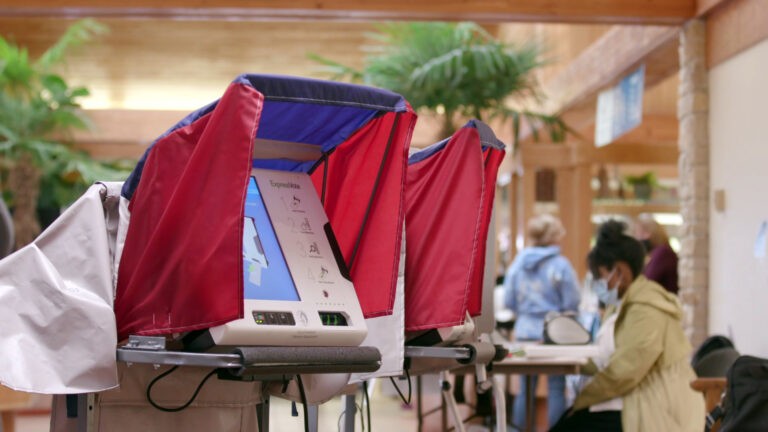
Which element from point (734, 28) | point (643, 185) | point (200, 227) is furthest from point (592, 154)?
point (200, 227)

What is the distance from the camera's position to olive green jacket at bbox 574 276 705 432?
13.5 feet

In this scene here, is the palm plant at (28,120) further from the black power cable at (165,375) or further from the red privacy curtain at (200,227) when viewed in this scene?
the red privacy curtain at (200,227)

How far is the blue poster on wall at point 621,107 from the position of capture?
7273mm

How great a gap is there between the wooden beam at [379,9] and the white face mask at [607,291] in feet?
7.16

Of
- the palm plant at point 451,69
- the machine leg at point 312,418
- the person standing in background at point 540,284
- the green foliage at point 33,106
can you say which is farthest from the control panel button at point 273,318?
the green foliage at point 33,106

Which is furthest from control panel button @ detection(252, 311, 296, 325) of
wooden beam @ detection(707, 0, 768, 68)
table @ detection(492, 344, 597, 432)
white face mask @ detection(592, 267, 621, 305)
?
wooden beam @ detection(707, 0, 768, 68)

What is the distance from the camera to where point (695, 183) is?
6.01 meters

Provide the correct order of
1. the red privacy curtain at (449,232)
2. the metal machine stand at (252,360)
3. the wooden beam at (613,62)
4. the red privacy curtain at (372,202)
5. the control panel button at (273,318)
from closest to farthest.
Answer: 1. the metal machine stand at (252,360)
2. the control panel button at (273,318)
3. the red privacy curtain at (372,202)
4. the red privacy curtain at (449,232)
5. the wooden beam at (613,62)

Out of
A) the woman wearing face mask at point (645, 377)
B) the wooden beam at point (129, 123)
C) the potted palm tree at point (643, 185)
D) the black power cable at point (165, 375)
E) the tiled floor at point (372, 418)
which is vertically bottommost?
the tiled floor at point (372, 418)

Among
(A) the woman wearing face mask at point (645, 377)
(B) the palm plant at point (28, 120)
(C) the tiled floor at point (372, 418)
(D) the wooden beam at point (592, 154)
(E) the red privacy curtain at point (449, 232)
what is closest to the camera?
(E) the red privacy curtain at point (449, 232)

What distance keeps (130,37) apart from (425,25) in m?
6.21

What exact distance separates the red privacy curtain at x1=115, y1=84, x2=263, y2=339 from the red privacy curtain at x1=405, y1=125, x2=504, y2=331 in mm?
788

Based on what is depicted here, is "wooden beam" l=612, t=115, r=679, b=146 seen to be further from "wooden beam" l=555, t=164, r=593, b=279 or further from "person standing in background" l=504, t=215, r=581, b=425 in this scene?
"person standing in background" l=504, t=215, r=581, b=425

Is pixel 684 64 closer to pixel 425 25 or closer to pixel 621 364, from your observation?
pixel 425 25
